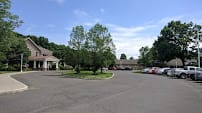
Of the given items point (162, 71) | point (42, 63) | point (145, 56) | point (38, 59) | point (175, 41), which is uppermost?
point (175, 41)

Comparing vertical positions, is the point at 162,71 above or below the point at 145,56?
below

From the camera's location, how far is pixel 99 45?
142ft

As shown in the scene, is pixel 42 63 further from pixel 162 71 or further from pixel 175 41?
pixel 175 41

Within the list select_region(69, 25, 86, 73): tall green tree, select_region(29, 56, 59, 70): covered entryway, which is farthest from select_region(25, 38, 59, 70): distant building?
select_region(69, 25, 86, 73): tall green tree

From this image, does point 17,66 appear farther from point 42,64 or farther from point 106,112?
point 106,112

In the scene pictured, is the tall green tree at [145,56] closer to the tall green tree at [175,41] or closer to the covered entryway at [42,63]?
the tall green tree at [175,41]

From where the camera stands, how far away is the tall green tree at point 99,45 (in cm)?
4328

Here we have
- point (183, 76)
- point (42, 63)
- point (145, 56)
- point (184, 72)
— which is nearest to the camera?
point (184, 72)

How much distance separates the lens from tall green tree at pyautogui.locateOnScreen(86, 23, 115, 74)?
43.3 metres

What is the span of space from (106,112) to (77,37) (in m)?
39.7

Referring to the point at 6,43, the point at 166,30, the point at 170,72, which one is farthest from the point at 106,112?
the point at 166,30

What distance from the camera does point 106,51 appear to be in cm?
4372

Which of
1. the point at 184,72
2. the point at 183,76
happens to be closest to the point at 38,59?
the point at 183,76

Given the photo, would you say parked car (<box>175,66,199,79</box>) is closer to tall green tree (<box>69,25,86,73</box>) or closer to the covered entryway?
tall green tree (<box>69,25,86,73</box>)
